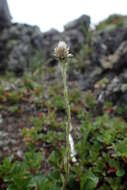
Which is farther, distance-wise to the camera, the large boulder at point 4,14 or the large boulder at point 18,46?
the large boulder at point 4,14

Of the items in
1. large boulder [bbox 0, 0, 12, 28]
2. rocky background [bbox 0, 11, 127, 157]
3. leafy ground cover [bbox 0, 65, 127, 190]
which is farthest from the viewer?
large boulder [bbox 0, 0, 12, 28]

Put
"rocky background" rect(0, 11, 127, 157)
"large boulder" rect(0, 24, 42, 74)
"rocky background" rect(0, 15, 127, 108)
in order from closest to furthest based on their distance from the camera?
"rocky background" rect(0, 11, 127, 157) < "rocky background" rect(0, 15, 127, 108) < "large boulder" rect(0, 24, 42, 74)

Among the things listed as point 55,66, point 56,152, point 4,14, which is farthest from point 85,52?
point 56,152

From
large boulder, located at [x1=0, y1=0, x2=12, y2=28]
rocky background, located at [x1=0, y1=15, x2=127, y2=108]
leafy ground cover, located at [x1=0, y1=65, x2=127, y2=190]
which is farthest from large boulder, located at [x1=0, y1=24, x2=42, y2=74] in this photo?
leafy ground cover, located at [x1=0, y1=65, x2=127, y2=190]

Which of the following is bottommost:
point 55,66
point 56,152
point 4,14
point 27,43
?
point 56,152

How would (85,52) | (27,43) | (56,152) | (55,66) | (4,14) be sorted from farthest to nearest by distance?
1. (4,14)
2. (27,43)
3. (55,66)
4. (85,52)
5. (56,152)

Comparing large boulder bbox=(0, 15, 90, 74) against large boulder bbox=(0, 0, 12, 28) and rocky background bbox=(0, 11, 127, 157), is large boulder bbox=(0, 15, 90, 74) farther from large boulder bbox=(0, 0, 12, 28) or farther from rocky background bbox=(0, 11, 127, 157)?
large boulder bbox=(0, 0, 12, 28)

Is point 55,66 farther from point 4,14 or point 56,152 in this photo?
point 56,152

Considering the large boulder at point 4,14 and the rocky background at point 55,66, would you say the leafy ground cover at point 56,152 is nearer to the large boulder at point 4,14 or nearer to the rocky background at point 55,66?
the rocky background at point 55,66

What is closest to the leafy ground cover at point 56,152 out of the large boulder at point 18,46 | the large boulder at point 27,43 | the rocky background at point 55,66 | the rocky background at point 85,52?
the rocky background at point 55,66

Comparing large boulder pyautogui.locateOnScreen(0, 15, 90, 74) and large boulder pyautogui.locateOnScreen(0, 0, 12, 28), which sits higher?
large boulder pyautogui.locateOnScreen(0, 0, 12, 28)

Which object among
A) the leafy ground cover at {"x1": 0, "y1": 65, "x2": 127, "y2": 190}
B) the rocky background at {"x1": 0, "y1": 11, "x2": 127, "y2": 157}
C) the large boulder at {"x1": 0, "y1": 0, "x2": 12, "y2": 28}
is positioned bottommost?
the leafy ground cover at {"x1": 0, "y1": 65, "x2": 127, "y2": 190}

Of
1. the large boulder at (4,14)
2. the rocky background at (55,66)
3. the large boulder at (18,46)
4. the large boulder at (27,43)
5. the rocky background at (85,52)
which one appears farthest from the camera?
the large boulder at (4,14)
